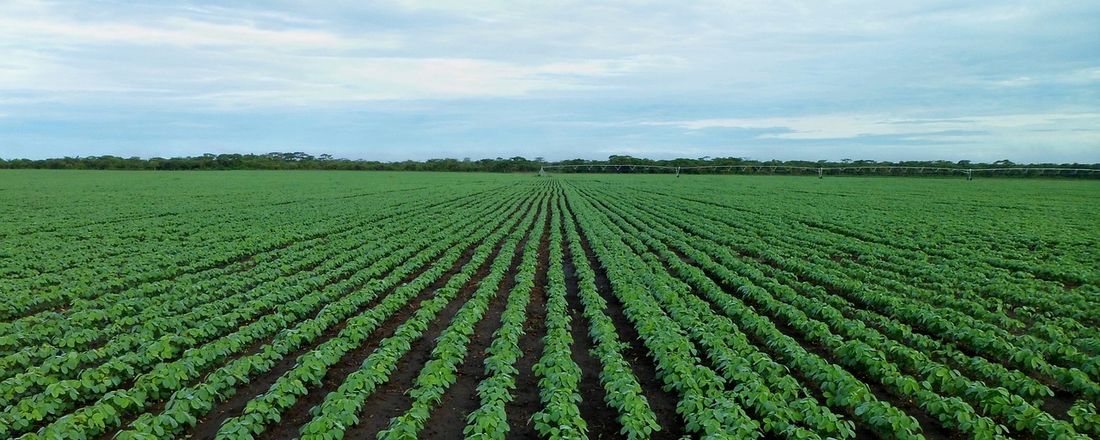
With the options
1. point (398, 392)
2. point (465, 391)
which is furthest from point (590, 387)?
point (398, 392)

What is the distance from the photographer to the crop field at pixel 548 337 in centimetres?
672

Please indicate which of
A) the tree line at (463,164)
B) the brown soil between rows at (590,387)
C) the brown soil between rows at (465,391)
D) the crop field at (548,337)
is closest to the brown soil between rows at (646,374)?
the crop field at (548,337)

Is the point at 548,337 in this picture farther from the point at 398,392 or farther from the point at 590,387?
the point at 398,392

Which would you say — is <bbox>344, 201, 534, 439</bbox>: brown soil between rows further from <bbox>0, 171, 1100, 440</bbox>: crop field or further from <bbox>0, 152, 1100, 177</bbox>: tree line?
<bbox>0, 152, 1100, 177</bbox>: tree line

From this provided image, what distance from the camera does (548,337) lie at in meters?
9.30

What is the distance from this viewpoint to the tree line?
105 meters

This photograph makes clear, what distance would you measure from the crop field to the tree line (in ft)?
294

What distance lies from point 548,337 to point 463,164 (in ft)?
426

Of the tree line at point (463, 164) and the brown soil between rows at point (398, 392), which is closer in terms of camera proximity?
the brown soil between rows at point (398, 392)

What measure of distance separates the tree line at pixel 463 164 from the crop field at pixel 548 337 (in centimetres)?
8971

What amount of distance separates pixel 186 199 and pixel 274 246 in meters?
26.0

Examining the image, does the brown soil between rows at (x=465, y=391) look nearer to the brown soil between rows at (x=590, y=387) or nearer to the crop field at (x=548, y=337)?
the crop field at (x=548, y=337)

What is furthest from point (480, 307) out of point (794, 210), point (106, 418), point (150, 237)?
point (794, 210)

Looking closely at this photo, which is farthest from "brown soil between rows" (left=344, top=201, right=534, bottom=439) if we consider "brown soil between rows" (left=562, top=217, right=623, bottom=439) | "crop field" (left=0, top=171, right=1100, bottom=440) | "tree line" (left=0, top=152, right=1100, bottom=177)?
"tree line" (left=0, top=152, right=1100, bottom=177)
